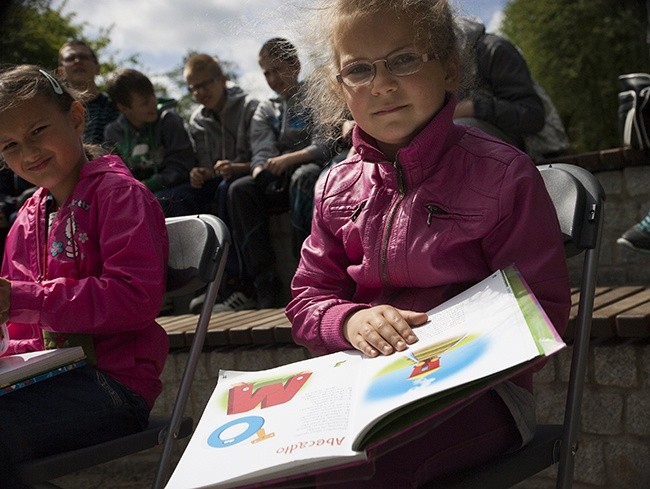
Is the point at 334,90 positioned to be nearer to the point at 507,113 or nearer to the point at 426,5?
the point at 426,5

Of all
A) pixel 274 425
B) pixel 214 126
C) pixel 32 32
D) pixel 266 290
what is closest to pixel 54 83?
pixel 274 425

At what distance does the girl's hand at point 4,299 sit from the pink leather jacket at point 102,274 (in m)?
0.01

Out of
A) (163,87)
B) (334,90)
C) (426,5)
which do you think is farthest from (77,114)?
(163,87)

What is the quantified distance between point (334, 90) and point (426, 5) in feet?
1.10

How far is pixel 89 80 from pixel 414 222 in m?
3.99

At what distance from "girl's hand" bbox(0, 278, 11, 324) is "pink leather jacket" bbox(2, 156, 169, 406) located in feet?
0.04

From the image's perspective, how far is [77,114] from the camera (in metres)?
2.54

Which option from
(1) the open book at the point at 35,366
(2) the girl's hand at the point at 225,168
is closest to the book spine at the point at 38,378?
(1) the open book at the point at 35,366

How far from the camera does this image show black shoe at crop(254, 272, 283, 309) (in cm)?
448

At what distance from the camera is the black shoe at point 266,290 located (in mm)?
4477

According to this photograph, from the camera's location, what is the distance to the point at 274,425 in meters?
1.46

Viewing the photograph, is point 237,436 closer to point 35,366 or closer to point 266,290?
point 35,366

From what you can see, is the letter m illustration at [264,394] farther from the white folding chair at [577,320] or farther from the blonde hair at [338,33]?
the blonde hair at [338,33]

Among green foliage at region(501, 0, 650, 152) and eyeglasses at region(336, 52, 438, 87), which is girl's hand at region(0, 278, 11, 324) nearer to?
eyeglasses at region(336, 52, 438, 87)
